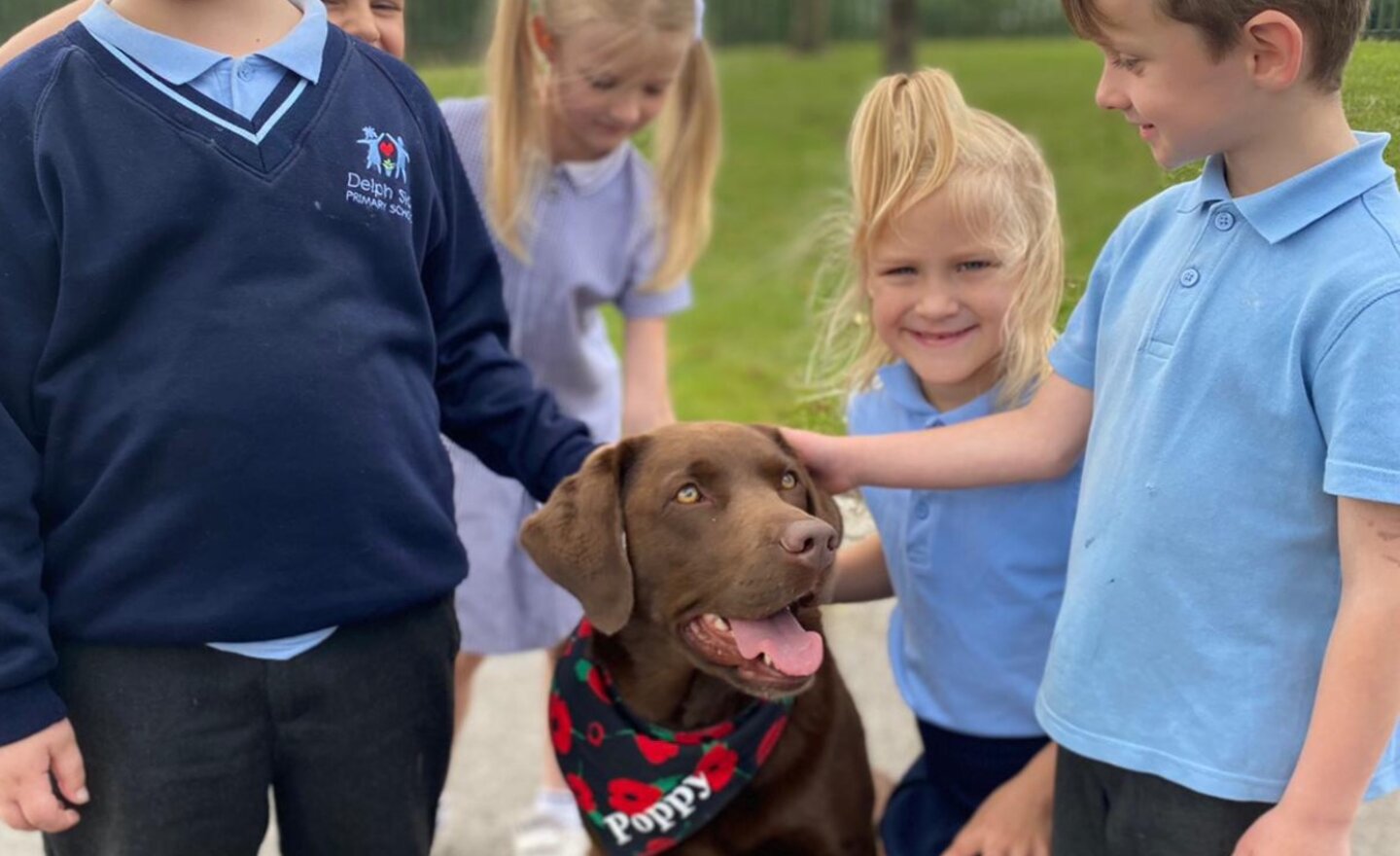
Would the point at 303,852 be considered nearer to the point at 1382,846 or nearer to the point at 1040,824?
the point at 1040,824

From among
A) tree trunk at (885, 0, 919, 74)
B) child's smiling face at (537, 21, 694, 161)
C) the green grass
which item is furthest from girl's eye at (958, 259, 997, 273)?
tree trunk at (885, 0, 919, 74)

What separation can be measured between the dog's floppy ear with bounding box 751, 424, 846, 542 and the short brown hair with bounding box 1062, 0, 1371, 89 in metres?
1.08

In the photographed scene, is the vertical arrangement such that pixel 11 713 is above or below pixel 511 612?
above

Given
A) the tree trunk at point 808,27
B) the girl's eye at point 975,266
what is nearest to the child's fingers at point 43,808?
the girl's eye at point 975,266

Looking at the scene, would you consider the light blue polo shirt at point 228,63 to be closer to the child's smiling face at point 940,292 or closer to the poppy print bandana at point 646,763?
the poppy print bandana at point 646,763

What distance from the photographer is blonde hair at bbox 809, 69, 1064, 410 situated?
9.17 ft

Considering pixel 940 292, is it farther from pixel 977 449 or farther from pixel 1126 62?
pixel 1126 62

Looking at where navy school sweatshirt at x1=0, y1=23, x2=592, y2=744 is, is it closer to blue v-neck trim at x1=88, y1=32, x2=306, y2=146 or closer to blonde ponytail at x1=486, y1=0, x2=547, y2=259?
blue v-neck trim at x1=88, y1=32, x2=306, y2=146

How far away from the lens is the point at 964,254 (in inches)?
111

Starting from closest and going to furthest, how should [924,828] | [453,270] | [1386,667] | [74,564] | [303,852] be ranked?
[1386,667] → [74,564] → [303,852] → [453,270] → [924,828]

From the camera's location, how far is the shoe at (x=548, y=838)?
3893mm

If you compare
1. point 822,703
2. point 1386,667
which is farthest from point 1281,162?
point 822,703

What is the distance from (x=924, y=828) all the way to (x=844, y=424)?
3.06 feet

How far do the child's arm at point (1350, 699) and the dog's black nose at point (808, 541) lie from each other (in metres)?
0.77
